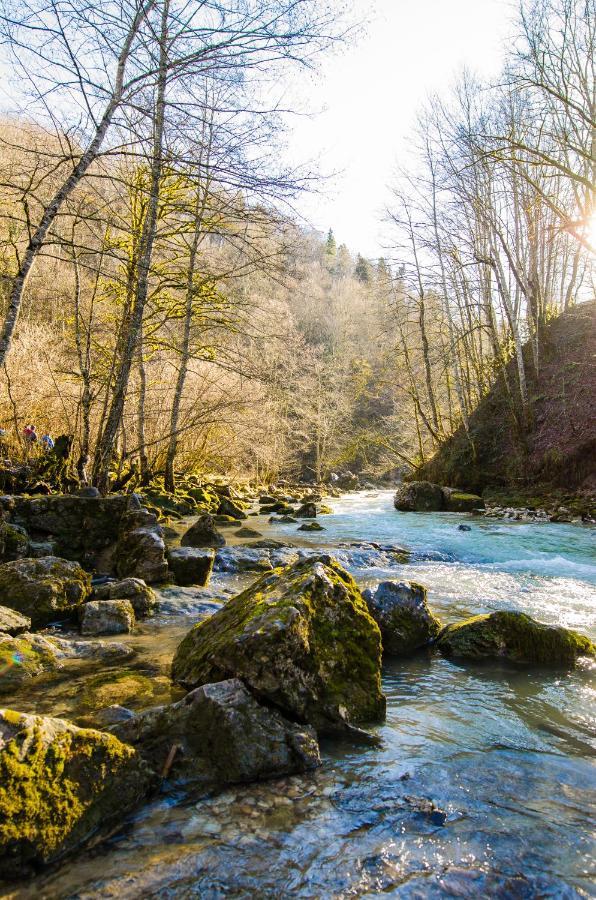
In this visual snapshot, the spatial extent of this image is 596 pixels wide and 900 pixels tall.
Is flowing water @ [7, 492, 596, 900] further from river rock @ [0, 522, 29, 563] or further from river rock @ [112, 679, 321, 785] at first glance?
river rock @ [0, 522, 29, 563]

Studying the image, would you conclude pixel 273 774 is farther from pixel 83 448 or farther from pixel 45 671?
pixel 83 448

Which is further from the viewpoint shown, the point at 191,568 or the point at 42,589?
the point at 191,568

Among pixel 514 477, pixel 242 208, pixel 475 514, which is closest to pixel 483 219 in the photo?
pixel 514 477

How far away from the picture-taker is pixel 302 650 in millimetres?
2750

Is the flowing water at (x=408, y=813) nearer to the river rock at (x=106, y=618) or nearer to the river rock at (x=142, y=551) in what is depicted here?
the river rock at (x=106, y=618)

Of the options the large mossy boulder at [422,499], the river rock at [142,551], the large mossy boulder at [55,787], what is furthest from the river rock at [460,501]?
the large mossy boulder at [55,787]

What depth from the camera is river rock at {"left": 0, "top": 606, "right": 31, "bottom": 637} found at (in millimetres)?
3802

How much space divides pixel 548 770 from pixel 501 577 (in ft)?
14.9

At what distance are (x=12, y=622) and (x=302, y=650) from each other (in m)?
2.44

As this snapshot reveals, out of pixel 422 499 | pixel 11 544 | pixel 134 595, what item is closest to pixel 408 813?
pixel 134 595

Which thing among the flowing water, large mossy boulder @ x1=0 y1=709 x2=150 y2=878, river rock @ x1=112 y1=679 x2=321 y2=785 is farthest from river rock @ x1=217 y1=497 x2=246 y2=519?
large mossy boulder @ x1=0 y1=709 x2=150 y2=878

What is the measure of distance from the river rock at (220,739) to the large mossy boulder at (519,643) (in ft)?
6.37

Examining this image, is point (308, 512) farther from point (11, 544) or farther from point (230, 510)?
point (11, 544)

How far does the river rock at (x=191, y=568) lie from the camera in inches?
235
